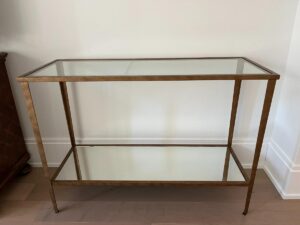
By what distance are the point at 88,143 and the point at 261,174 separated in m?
1.14

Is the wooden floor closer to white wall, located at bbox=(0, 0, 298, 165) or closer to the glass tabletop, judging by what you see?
white wall, located at bbox=(0, 0, 298, 165)

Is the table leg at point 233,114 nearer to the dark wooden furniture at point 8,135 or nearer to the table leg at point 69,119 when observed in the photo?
the table leg at point 69,119

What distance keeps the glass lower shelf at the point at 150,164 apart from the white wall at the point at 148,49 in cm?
8

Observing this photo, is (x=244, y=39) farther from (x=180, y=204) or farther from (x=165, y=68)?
(x=180, y=204)

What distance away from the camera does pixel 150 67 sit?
122 cm

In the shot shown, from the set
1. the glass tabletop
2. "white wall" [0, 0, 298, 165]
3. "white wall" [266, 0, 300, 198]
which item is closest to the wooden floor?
"white wall" [266, 0, 300, 198]

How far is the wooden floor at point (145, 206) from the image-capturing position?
1.27 meters

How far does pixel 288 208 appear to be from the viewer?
133 centimetres

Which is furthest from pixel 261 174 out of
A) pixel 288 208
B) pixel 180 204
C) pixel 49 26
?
pixel 49 26

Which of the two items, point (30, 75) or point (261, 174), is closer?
point (30, 75)

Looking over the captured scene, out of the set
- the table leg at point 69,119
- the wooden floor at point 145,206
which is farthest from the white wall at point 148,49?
the wooden floor at point 145,206

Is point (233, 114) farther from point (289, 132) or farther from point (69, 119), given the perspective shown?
point (69, 119)

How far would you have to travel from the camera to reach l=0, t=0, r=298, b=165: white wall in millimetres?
1318

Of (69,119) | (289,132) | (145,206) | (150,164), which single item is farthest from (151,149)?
(289,132)
